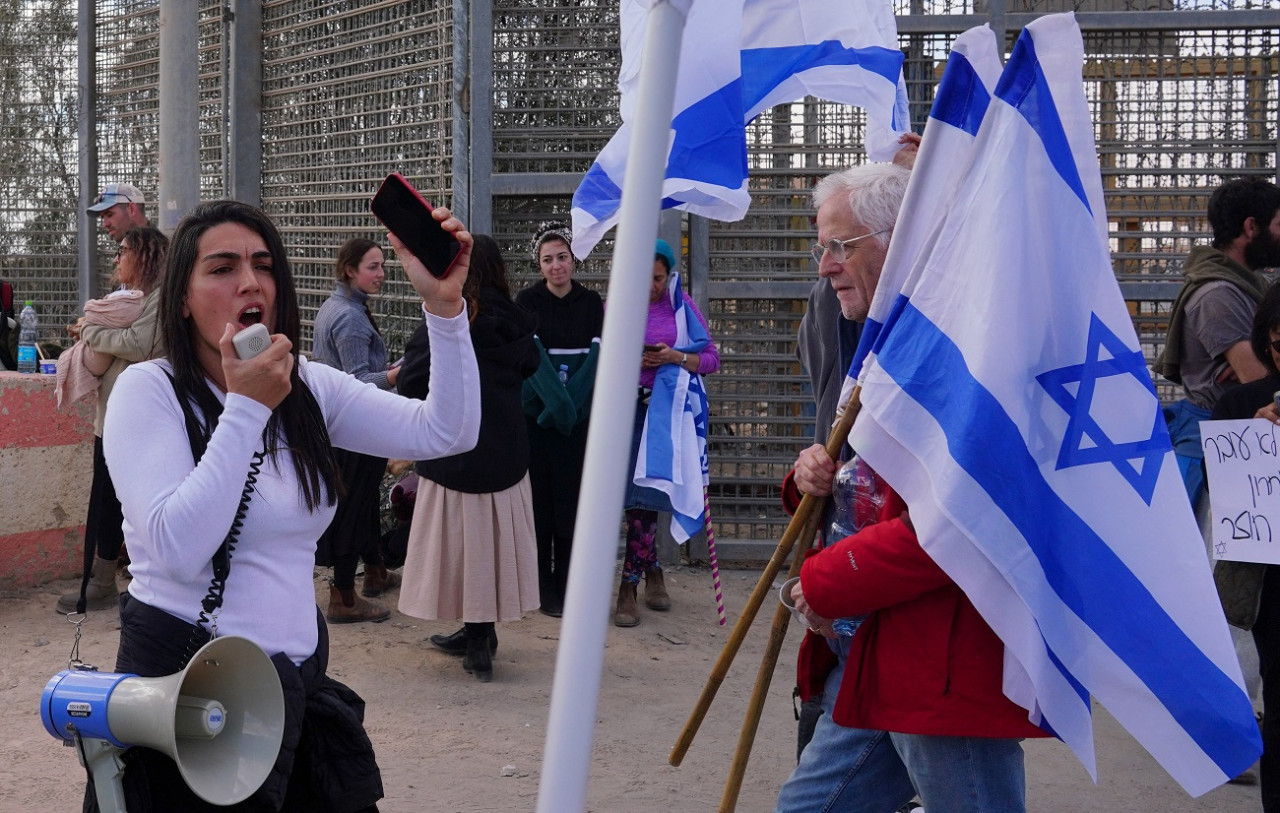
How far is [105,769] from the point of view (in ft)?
7.52

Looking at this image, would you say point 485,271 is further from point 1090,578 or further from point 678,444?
point 1090,578

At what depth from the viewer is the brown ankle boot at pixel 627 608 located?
7180 millimetres

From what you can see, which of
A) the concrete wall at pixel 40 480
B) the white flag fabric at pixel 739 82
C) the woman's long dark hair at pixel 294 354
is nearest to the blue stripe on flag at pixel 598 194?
the white flag fabric at pixel 739 82

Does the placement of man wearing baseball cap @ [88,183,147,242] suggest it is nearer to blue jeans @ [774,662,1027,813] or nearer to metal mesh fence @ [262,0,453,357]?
metal mesh fence @ [262,0,453,357]

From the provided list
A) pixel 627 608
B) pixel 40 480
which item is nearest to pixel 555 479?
pixel 627 608

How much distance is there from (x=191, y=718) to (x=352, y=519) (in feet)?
15.0

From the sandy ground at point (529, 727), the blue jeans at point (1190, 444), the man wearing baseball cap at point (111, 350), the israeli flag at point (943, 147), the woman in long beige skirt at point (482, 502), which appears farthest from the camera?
the man wearing baseball cap at point (111, 350)

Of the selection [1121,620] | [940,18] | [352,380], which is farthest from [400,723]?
[940,18]

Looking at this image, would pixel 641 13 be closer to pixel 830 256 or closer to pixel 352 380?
pixel 830 256

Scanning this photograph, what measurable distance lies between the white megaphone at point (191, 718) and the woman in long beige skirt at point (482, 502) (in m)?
3.68

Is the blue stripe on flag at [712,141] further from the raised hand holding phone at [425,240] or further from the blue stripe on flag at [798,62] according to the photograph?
the raised hand holding phone at [425,240]

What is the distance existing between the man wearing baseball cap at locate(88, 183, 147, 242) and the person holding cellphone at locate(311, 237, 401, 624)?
1474 mm

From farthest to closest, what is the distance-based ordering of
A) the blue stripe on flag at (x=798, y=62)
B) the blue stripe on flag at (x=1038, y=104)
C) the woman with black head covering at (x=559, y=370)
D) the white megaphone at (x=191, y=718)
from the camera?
the woman with black head covering at (x=559, y=370) < the blue stripe on flag at (x=798, y=62) < the blue stripe on flag at (x=1038, y=104) < the white megaphone at (x=191, y=718)

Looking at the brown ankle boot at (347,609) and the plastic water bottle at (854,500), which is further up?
the plastic water bottle at (854,500)
